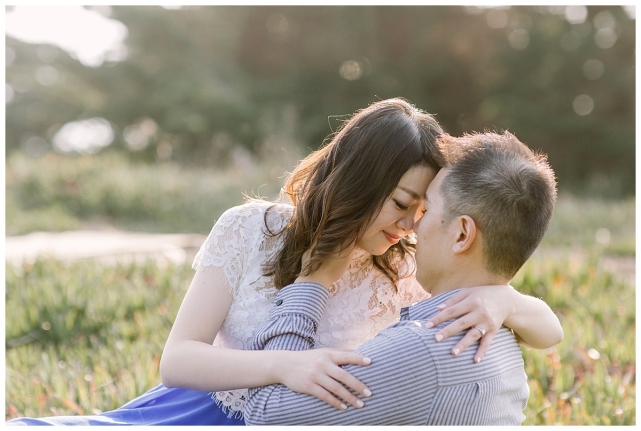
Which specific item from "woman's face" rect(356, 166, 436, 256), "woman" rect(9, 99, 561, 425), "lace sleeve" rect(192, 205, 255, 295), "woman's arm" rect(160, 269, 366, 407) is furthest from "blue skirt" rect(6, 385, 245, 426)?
"woman's face" rect(356, 166, 436, 256)

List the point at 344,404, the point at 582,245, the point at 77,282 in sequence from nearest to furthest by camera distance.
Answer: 1. the point at 344,404
2. the point at 77,282
3. the point at 582,245

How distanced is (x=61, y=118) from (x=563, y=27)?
1680 cm

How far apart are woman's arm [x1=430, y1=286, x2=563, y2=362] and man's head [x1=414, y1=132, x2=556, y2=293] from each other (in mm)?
87

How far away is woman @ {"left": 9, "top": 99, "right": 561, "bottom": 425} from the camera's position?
81.3 inches

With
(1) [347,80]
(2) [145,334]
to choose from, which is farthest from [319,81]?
(2) [145,334]

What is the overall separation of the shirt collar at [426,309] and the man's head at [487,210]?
0.10m

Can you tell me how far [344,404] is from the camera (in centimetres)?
165

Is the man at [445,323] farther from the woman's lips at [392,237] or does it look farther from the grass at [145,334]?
the grass at [145,334]

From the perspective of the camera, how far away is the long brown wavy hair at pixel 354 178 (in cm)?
218

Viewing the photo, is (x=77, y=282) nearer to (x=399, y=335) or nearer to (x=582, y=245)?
(x=399, y=335)

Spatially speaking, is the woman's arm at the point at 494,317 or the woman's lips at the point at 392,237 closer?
the woman's arm at the point at 494,317

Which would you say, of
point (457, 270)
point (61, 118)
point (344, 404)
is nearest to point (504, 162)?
point (457, 270)

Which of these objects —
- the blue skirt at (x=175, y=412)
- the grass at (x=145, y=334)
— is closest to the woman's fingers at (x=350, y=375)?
the blue skirt at (x=175, y=412)

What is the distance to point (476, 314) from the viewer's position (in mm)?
1761
